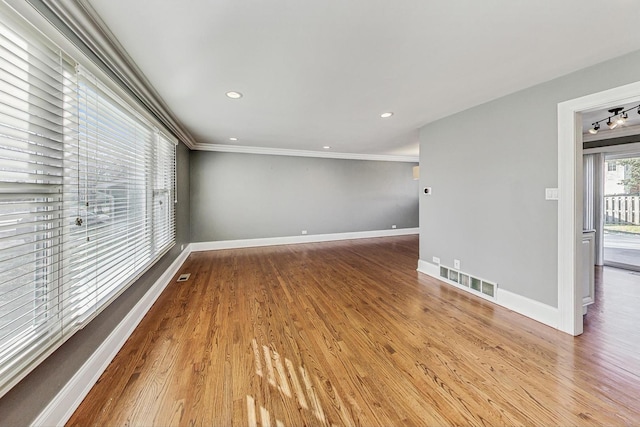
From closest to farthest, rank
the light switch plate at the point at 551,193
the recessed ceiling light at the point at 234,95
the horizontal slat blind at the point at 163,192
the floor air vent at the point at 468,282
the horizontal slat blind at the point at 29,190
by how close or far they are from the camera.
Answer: the horizontal slat blind at the point at 29,190
the light switch plate at the point at 551,193
the recessed ceiling light at the point at 234,95
the floor air vent at the point at 468,282
the horizontal slat blind at the point at 163,192

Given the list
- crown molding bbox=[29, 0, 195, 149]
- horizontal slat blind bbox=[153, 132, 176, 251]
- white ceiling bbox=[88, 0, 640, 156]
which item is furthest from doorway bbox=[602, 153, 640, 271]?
horizontal slat blind bbox=[153, 132, 176, 251]

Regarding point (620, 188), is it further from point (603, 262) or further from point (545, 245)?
point (545, 245)

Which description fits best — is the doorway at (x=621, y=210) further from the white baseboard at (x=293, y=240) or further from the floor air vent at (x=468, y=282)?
the white baseboard at (x=293, y=240)

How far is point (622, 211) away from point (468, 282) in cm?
365

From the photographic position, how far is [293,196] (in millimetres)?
5941

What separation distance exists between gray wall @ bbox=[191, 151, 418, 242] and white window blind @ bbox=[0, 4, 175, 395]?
129 inches

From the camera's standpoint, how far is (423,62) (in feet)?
6.36

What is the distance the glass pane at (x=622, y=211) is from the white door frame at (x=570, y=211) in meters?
3.30

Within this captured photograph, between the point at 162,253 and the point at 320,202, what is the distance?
3848 mm

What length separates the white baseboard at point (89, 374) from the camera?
1.20 meters

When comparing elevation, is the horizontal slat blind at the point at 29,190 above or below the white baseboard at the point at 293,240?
above

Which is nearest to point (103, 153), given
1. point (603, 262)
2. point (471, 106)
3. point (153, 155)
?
point (153, 155)

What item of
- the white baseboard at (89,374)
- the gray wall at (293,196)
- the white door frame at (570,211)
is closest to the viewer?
the white baseboard at (89,374)

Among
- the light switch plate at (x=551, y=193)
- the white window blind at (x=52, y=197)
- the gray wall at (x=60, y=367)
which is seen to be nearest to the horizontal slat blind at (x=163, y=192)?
the gray wall at (x=60, y=367)
